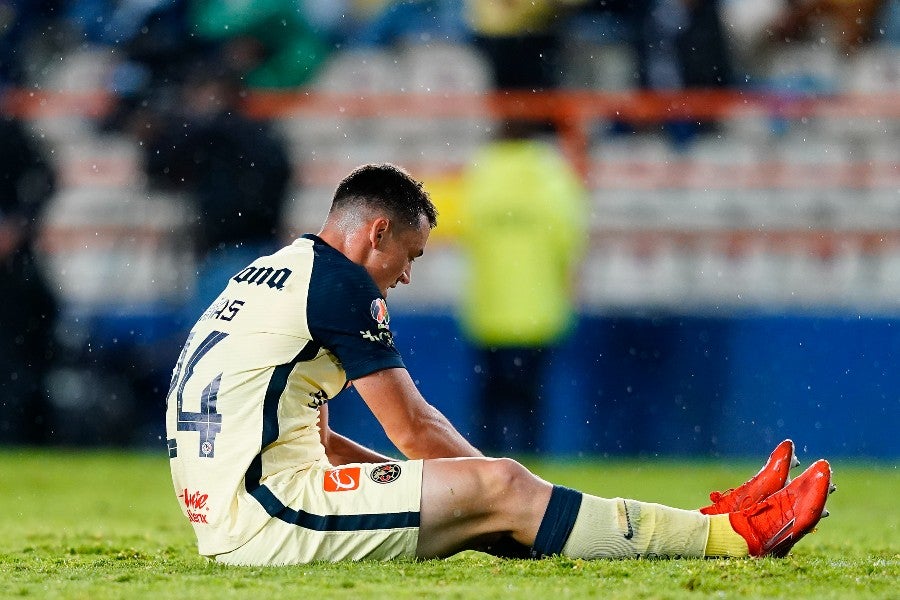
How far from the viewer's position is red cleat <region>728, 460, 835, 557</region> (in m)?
4.05

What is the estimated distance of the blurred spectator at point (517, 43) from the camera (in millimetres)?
10477

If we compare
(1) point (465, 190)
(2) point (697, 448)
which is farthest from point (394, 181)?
(2) point (697, 448)

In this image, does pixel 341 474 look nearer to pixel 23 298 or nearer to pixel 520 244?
pixel 520 244


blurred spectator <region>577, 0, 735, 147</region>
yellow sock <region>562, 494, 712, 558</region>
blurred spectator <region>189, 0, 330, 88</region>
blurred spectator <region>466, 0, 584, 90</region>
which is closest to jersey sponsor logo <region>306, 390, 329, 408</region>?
yellow sock <region>562, 494, 712, 558</region>

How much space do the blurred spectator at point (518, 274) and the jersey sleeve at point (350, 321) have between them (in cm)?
526

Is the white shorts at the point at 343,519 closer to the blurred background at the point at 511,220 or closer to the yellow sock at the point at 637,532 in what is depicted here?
the yellow sock at the point at 637,532

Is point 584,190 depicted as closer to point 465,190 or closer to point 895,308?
point 465,190

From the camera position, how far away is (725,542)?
4.20m

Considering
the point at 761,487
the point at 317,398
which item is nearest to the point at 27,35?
the point at 317,398

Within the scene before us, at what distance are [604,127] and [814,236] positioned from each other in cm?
190

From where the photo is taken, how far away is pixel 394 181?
4.37m

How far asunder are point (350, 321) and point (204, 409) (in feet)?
1.59

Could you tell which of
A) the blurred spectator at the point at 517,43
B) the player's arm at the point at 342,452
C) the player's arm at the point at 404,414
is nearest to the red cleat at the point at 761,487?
the player's arm at the point at 404,414

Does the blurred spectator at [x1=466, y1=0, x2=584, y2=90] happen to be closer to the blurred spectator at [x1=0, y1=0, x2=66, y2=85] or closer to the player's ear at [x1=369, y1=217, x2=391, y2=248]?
the blurred spectator at [x1=0, y1=0, x2=66, y2=85]
